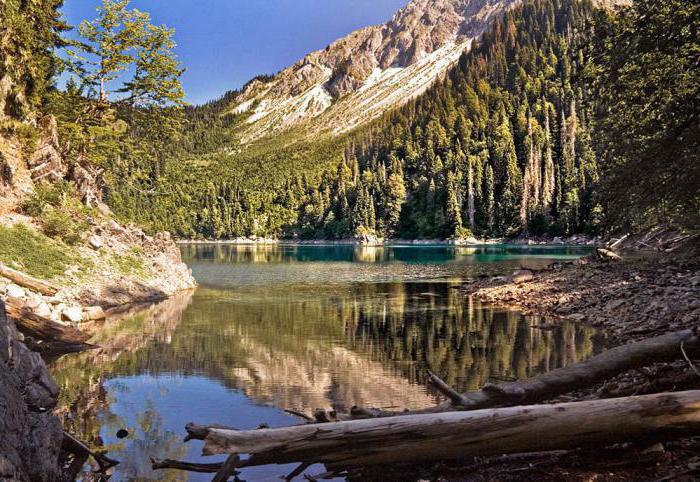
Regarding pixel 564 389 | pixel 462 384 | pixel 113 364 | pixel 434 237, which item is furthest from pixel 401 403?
pixel 434 237

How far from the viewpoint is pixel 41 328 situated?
17.0m

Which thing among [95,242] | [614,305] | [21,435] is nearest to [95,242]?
[95,242]

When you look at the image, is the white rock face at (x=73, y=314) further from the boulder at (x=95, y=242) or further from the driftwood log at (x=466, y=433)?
the driftwood log at (x=466, y=433)

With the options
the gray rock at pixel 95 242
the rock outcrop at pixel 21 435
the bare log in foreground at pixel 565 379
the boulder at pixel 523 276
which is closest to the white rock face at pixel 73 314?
the gray rock at pixel 95 242

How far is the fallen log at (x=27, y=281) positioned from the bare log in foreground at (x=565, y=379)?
17.6m

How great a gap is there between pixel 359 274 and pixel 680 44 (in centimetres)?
4072

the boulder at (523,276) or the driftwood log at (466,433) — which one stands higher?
the driftwood log at (466,433)

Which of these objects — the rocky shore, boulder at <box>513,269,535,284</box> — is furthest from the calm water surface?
boulder at <box>513,269,535,284</box>

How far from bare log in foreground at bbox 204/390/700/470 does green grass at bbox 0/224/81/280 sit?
1991cm

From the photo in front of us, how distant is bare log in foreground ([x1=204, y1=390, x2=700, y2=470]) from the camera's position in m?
5.59

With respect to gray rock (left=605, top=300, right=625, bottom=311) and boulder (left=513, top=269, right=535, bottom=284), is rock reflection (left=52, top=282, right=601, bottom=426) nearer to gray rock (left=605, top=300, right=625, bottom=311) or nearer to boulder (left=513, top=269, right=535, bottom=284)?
gray rock (left=605, top=300, right=625, bottom=311)

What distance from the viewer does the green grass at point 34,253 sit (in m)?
22.3

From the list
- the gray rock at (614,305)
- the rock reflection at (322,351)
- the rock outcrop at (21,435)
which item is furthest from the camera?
the gray rock at (614,305)

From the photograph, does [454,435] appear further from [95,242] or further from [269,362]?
[95,242]
